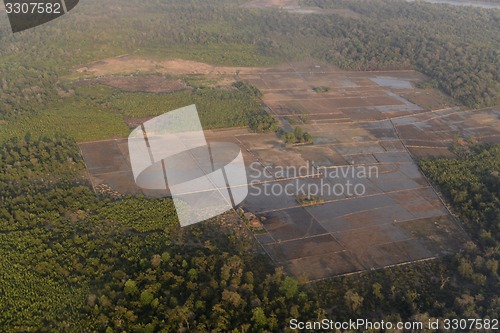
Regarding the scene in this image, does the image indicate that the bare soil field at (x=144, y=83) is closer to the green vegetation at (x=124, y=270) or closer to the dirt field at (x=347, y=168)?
the dirt field at (x=347, y=168)

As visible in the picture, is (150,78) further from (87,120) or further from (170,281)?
(170,281)

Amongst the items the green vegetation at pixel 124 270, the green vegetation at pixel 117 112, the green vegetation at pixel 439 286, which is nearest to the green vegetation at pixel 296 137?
the green vegetation at pixel 117 112

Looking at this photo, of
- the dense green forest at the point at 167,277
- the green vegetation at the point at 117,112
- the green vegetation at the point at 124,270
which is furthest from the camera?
the green vegetation at the point at 117,112

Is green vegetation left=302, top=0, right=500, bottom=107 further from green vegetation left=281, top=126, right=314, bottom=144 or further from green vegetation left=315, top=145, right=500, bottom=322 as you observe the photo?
green vegetation left=315, top=145, right=500, bottom=322

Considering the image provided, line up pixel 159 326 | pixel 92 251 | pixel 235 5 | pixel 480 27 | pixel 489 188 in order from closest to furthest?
pixel 159 326, pixel 92 251, pixel 489 188, pixel 480 27, pixel 235 5

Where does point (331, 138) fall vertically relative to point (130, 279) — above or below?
below

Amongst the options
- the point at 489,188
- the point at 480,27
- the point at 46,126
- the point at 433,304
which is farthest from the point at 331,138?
the point at 480,27

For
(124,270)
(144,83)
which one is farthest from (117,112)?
(124,270)

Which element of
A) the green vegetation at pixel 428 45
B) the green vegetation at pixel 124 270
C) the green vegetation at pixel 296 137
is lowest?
the green vegetation at pixel 428 45
